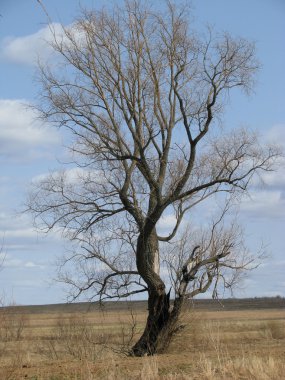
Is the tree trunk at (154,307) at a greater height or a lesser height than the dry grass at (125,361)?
greater

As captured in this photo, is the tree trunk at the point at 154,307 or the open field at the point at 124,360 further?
the tree trunk at the point at 154,307

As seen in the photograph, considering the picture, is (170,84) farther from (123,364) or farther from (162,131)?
(123,364)

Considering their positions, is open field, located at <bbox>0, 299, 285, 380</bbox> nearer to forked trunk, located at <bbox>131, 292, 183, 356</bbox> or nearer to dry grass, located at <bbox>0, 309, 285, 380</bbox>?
dry grass, located at <bbox>0, 309, 285, 380</bbox>

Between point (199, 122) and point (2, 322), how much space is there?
10.00 m

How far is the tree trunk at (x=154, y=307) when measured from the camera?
2202 centimetres

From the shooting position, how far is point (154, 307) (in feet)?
73.1

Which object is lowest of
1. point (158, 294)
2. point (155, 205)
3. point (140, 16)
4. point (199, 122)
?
point (158, 294)

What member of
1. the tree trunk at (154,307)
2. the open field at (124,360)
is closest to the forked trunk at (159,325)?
the tree trunk at (154,307)

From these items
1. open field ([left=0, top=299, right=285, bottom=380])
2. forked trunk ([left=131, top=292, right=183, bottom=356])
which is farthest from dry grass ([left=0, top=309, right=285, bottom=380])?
forked trunk ([left=131, top=292, right=183, bottom=356])

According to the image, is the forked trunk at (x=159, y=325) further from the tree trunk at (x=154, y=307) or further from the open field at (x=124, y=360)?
the open field at (x=124, y=360)

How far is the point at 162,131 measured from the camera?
22656 mm

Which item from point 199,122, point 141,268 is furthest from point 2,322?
point 199,122

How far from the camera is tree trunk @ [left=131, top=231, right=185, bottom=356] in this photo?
22016mm

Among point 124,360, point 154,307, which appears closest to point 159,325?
point 154,307
